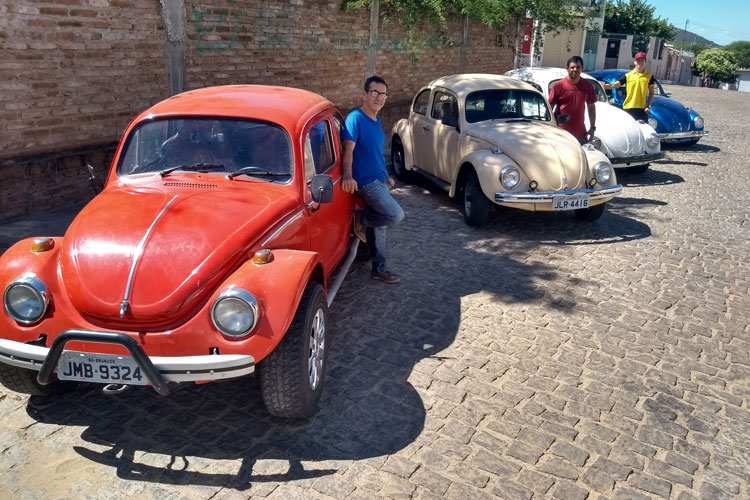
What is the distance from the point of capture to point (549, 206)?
7020 mm

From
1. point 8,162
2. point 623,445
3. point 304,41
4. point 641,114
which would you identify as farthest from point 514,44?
point 623,445

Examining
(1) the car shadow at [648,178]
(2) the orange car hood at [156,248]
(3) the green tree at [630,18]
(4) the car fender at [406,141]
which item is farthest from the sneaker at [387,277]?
(3) the green tree at [630,18]

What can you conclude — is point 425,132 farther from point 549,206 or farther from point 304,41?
point 304,41

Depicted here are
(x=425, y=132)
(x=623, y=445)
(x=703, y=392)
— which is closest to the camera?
(x=623, y=445)

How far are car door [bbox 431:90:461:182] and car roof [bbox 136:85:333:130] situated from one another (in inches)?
127

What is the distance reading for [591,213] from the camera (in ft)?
26.1

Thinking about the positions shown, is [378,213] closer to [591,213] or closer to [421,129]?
[591,213]

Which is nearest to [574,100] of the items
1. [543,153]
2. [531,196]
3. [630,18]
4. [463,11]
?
[543,153]

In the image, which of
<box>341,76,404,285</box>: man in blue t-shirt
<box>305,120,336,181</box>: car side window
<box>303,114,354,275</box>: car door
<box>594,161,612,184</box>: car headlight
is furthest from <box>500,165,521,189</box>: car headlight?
<box>305,120,336,181</box>: car side window

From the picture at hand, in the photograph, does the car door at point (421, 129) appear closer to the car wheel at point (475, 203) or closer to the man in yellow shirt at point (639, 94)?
the car wheel at point (475, 203)

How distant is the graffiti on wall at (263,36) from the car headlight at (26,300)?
21.9 feet

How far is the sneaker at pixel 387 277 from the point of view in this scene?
19.5 feet

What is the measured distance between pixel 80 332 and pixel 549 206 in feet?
17.0

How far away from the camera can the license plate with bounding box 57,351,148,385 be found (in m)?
3.22
